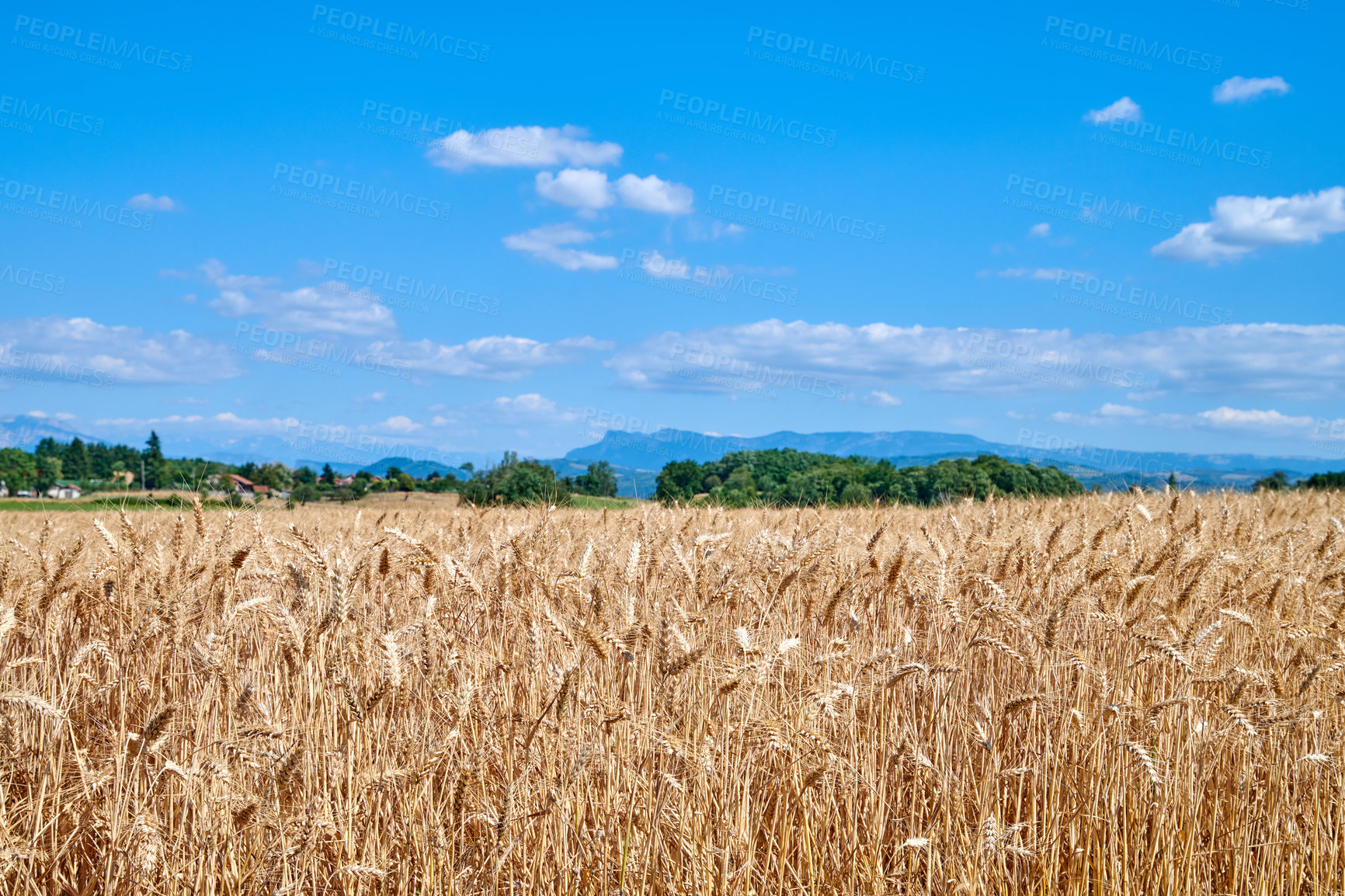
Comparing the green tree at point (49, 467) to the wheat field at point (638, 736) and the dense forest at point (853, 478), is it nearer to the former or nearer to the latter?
the dense forest at point (853, 478)

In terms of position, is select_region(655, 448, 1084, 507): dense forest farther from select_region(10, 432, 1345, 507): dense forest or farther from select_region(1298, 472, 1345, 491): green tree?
select_region(1298, 472, 1345, 491): green tree

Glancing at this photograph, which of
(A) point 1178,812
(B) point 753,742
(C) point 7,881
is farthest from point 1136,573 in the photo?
(C) point 7,881

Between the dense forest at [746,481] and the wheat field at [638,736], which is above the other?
the dense forest at [746,481]

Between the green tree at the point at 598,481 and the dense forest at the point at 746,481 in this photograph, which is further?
the green tree at the point at 598,481

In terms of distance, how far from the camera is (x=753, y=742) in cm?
309

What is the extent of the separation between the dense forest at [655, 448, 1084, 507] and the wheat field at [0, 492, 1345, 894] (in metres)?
15.1

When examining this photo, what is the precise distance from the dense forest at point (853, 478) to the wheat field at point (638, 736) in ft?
49.6

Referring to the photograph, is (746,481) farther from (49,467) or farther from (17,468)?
(49,467)

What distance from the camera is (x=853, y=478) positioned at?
102ft

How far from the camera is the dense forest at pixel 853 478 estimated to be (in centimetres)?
2497

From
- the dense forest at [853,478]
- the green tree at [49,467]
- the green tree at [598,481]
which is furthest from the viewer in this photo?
the green tree at [49,467]

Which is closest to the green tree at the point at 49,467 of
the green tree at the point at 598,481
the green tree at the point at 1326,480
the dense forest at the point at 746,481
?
the dense forest at the point at 746,481

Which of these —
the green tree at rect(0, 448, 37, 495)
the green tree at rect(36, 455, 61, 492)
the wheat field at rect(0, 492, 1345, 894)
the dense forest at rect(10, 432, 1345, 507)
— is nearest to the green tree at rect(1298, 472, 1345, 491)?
the dense forest at rect(10, 432, 1345, 507)

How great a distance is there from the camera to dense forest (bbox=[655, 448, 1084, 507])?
2497 centimetres
